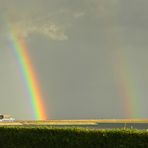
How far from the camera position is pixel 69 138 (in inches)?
1140

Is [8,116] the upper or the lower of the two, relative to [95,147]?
upper

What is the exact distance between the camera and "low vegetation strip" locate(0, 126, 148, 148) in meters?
27.6

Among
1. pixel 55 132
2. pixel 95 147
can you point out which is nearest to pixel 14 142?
pixel 55 132

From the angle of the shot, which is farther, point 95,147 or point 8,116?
point 8,116

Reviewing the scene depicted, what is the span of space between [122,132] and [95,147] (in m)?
1.89

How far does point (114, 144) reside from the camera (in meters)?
27.6

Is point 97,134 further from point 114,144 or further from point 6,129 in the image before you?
point 6,129

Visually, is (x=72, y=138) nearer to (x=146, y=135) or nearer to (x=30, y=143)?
(x=30, y=143)

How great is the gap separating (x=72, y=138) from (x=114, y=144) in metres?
2.85

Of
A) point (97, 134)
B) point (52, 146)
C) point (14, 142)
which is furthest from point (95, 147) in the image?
point (14, 142)

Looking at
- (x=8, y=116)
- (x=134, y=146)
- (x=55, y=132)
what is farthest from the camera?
(x=8, y=116)

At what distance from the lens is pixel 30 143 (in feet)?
97.0

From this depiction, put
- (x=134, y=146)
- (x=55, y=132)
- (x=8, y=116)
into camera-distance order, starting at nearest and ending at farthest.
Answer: (x=134, y=146)
(x=55, y=132)
(x=8, y=116)

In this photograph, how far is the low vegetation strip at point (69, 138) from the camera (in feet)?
90.7
